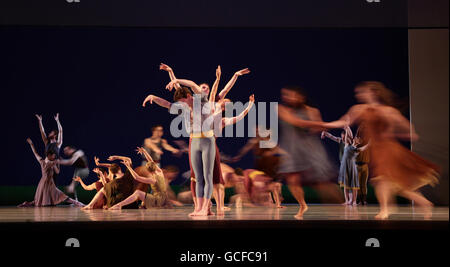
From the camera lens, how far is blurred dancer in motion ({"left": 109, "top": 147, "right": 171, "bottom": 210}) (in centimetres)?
650

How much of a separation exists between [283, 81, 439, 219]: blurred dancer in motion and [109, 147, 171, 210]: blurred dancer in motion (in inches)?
104

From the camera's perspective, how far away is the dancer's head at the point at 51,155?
8305 millimetres

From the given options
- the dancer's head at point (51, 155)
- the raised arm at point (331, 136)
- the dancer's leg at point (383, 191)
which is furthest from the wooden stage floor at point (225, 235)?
the raised arm at point (331, 136)

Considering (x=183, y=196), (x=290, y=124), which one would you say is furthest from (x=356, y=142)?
(x=290, y=124)

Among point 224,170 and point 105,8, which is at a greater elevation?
point 105,8

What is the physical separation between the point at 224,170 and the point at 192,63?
279cm

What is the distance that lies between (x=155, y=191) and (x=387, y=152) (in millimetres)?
3479

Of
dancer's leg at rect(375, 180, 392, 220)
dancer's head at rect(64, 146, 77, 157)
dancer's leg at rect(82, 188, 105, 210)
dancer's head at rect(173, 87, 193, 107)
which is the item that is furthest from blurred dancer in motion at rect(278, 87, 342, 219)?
dancer's head at rect(64, 146, 77, 157)

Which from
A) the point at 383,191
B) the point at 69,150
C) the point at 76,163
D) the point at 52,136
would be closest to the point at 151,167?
the point at 52,136

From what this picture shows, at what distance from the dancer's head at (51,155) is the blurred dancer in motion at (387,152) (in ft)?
17.2

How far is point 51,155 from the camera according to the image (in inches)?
328

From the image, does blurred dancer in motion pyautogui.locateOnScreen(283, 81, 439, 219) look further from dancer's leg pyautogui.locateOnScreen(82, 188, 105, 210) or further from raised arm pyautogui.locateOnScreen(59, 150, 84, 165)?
raised arm pyautogui.locateOnScreen(59, 150, 84, 165)

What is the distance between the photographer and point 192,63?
909 cm
